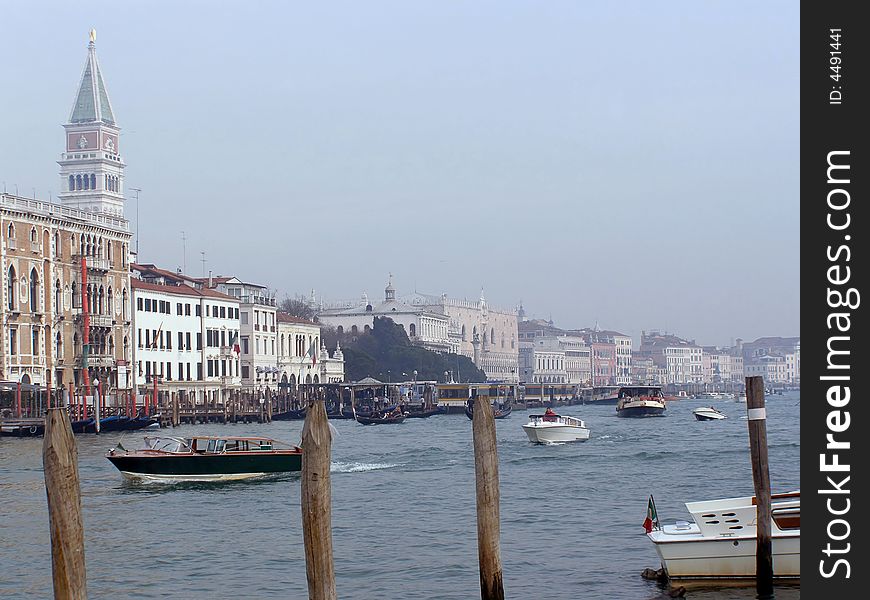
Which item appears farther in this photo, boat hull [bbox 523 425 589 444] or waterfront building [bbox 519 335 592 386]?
waterfront building [bbox 519 335 592 386]

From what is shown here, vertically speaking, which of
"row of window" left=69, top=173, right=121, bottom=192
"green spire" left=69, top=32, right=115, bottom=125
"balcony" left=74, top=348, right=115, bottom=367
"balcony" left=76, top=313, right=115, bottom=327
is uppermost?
"green spire" left=69, top=32, right=115, bottom=125

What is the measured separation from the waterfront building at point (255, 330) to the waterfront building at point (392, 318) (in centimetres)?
4134

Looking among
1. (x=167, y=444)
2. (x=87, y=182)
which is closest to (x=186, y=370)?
(x=167, y=444)

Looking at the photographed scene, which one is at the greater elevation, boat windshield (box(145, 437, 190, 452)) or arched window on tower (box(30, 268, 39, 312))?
arched window on tower (box(30, 268, 39, 312))

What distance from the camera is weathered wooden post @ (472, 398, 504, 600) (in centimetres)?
966

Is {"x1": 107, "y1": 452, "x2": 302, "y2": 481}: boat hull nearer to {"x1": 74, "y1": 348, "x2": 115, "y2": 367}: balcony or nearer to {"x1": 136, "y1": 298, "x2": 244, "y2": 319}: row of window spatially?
{"x1": 74, "y1": 348, "x2": 115, "y2": 367}: balcony

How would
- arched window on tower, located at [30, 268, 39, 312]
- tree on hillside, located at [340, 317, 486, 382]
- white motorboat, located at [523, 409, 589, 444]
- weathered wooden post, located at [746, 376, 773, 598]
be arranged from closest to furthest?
weathered wooden post, located at [746, 376, 773, 598], white motorboat, located at [523, 409, 589, 444], arched window on tower, located at [30, 268, 39, 312], tree on hillside, located at [340, 317, 486, 382]

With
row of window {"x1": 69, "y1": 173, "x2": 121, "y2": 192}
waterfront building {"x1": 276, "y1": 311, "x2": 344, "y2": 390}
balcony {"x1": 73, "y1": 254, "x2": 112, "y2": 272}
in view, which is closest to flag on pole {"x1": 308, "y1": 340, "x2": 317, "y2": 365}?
waterfront building {"x1": 276, "y1": 311, "x2": 344, "y2": 390}

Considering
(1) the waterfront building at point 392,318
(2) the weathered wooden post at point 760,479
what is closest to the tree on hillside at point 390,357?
(1) the waterfront building at point 392,318

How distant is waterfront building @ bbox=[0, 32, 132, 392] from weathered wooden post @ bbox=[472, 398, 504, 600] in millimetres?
34792

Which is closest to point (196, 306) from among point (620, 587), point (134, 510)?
point (134, 510)

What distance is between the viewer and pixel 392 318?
110 metres
